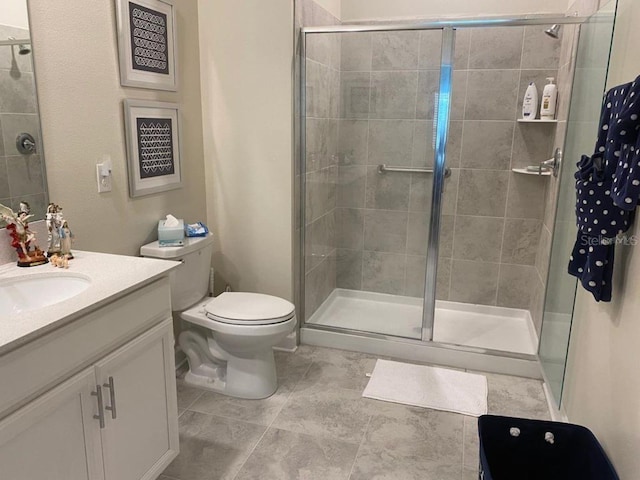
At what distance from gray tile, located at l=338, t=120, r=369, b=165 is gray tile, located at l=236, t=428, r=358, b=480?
1894 millimetres

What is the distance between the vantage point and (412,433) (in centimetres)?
228

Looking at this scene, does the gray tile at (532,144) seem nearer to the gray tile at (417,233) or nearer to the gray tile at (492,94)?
the gray tile at (492,94)

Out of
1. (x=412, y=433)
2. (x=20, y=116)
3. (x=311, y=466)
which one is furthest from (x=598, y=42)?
(x=20, y=116)

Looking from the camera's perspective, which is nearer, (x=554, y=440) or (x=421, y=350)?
(x=554, y=440)

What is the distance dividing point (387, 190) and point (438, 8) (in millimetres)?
1312

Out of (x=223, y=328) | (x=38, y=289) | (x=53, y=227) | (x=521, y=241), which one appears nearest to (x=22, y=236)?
(x=53, y=227)

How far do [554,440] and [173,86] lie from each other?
2320mm

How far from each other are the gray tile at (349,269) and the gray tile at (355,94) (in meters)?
0.97

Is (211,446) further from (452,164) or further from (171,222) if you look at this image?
(452,164)

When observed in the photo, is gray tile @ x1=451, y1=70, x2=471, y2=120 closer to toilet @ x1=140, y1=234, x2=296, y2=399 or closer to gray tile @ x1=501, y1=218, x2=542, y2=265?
gray tile @ x1=501, y1=218, x2=542, y2=265

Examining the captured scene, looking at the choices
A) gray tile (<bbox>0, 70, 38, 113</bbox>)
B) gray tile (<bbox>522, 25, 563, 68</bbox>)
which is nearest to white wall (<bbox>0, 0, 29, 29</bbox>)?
gray tile (<bbox>0, 70, 38, 113</bbox>)

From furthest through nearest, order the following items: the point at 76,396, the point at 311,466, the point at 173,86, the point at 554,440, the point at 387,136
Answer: the point at 387,136, the point at 173,86, the point at 311,466, the point at 554,440, the point at 76,396

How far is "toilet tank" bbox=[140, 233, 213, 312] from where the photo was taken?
2373mm

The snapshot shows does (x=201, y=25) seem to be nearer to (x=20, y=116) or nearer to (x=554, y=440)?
(x=20, y=116)
